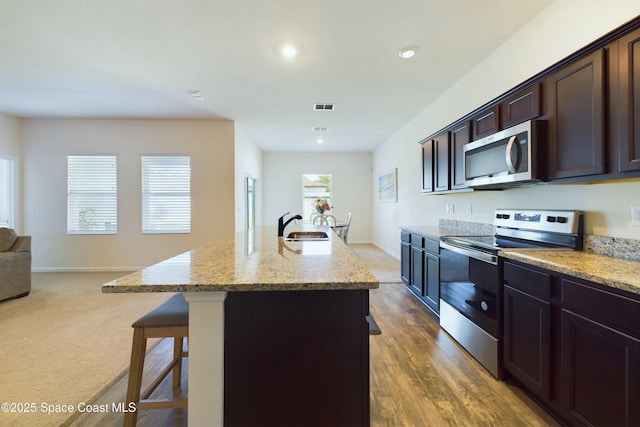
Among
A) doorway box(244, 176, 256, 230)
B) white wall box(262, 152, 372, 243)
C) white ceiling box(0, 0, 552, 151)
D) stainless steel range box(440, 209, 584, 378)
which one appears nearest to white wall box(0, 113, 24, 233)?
white ceiling box(0, 0, 552, 151)

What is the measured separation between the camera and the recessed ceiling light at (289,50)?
2645mm

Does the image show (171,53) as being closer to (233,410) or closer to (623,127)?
(233,410)

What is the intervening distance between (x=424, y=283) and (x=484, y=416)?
5.19 feet

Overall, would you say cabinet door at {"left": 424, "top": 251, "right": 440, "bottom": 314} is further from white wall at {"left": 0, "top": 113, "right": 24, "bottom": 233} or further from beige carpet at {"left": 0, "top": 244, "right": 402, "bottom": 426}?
white wall at {"left": 0, "top": 113, "right": 24, "bottom": 233}

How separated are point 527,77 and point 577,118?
36.7 inches

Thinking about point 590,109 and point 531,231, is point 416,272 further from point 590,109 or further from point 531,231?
point 590,109

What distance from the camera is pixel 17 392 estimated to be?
1.79 m

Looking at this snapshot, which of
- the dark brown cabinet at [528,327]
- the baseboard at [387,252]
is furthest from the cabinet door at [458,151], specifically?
the baseboard at [387,252]

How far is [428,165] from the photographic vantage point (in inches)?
140

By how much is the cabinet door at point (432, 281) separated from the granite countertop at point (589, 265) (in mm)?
1027

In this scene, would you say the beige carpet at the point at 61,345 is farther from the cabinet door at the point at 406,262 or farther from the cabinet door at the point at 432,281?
the cabinet door at the point at 406,262

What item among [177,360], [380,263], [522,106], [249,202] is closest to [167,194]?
[249,202]

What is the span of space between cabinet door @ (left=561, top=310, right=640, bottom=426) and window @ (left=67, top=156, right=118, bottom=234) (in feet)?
19.9

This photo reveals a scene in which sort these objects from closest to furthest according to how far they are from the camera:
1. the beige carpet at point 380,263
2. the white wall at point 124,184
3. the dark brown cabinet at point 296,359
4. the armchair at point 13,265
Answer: the dark brown cabinet at point 296,359 < the armchair at point 13,265 < the beige carpet at point 380,263 < the white wall at point 124,184
